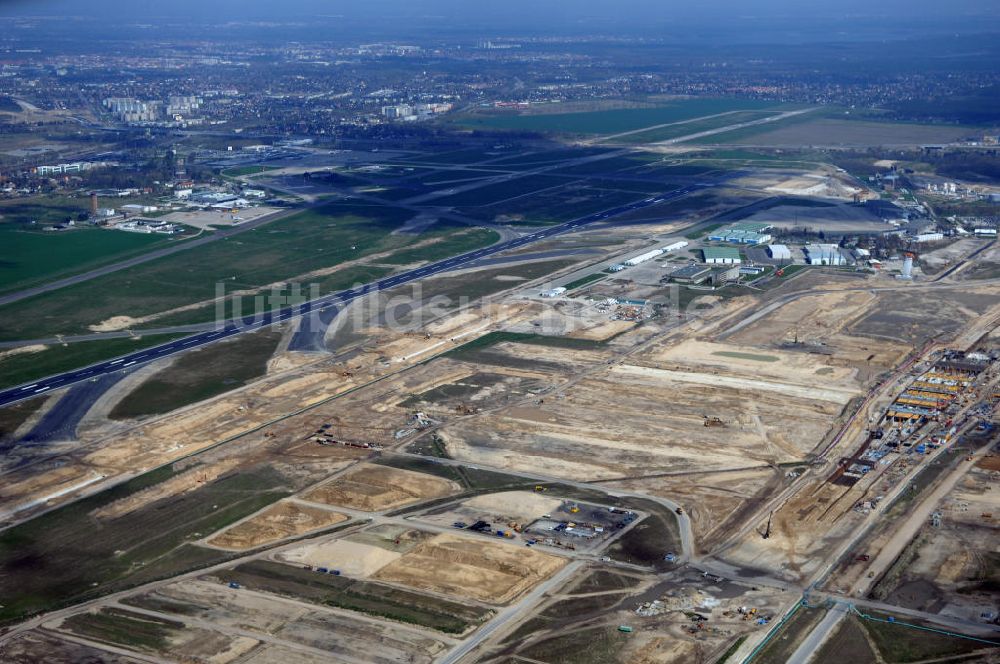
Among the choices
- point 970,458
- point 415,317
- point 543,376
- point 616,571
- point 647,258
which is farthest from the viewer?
point 647,258

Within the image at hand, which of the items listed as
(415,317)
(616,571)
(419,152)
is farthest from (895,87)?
(616,571)

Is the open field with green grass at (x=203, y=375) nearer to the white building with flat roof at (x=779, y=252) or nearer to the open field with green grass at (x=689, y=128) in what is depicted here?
the white building with flat roof at (x=779, y=252)

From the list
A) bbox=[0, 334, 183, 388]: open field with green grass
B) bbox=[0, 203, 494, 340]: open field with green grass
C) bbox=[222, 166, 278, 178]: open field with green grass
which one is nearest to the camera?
bbox=[0, 334, 183, 388]: open field with green grass

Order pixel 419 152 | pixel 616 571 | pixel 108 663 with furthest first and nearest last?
pixel 419 152 < pixel 616 571 < pixel 108 663

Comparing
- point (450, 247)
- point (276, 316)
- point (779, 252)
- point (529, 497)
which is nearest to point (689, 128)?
point (779, 252)

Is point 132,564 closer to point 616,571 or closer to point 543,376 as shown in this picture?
point 616,571

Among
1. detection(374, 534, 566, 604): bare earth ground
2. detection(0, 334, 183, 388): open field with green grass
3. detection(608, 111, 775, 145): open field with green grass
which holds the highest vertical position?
detection(608, 111, 775, 145): open field with green grass

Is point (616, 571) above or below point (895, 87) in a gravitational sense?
below

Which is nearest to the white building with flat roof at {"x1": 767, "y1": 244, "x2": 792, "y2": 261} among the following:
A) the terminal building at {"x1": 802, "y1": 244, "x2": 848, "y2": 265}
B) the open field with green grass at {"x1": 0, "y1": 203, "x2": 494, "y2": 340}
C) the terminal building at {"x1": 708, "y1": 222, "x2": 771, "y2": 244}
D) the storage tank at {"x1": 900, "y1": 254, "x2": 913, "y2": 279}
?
the terminal building at {"x1": 802, "y1": 244, "x2": 848, "y2": 265}

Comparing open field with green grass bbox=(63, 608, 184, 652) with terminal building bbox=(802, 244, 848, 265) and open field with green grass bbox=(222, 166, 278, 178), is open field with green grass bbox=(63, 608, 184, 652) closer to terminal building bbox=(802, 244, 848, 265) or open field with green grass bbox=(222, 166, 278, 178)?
terminal building bbox=(802, 244, 848, 265)
